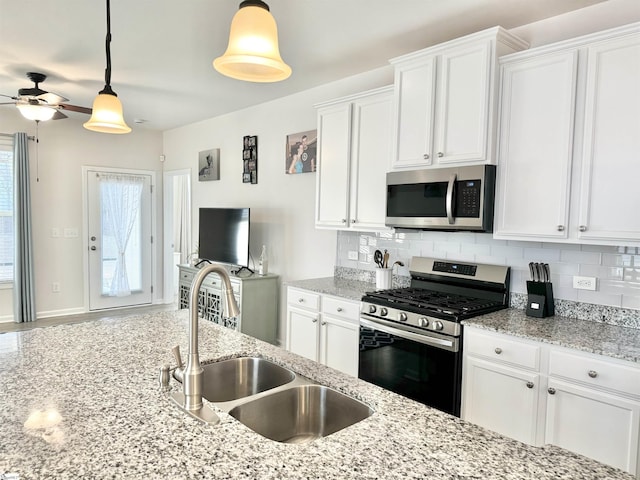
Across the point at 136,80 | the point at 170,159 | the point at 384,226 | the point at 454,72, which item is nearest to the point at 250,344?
the point at 384,226

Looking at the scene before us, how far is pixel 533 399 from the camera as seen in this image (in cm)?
225

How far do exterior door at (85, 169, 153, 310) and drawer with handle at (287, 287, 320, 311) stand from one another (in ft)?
12.6

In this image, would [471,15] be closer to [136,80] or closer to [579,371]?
[579,371]

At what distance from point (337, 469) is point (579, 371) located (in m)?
1.61

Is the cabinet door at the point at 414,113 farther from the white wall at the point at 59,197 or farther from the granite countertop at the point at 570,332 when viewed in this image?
the white wall at the point at 59,197

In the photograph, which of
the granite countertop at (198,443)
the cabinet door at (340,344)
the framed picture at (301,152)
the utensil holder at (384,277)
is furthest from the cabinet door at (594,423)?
the framed picture at (301,152)

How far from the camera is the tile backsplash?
2.45 meters

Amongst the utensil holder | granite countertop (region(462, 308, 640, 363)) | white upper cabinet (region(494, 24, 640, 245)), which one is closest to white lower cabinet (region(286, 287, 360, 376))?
the utensil holder

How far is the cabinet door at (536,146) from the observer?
2.40 metres

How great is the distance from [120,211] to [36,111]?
2696 mm

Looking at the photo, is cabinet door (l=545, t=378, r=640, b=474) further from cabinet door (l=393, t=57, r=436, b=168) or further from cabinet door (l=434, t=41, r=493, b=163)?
cabinet door (l=393, t=57, r=436, b=168)

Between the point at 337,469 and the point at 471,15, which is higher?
the point at 471,15

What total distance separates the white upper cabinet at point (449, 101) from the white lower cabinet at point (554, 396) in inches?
45.1

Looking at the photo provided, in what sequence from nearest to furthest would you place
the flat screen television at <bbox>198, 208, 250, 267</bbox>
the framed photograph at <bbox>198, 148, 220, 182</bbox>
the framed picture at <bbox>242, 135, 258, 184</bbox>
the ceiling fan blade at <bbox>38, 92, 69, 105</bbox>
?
1. the ceiling fan blade at <bbox>38, 92, 69, 105</bbox>
2. the flat screen television at <bbox>198, 208, 250, 267</bbox>
3. the framed picture at <bbox>242, 135, 258, 184</bbox>
4. the framed photograph at <bbox>198, 148, 220, 182</bbox>
